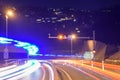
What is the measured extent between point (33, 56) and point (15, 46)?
47.7 m

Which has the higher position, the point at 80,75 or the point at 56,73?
the point at 56,73

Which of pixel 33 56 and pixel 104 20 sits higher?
pixel 104 20

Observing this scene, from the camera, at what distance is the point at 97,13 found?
362ft

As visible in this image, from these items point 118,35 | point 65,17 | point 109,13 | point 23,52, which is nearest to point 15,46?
point 23,52

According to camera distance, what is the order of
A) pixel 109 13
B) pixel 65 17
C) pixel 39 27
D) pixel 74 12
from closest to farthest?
1. pixel 109 13
2. pixel 74 12
3. pixel 65 17
4. pixel 39 27

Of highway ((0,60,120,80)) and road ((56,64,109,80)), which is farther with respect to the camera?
highway ((0,60,120,80))

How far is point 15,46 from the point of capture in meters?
75.9

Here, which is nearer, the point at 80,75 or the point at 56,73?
the point at 56,73

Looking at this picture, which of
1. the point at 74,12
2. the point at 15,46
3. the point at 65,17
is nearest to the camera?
the point at 15,46

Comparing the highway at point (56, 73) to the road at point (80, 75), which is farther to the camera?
the highway at point (56, 73)

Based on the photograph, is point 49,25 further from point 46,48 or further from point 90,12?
point 90,12

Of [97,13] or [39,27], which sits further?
[39,27]

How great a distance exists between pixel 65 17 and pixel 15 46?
72619 mm

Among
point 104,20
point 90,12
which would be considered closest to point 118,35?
point 104,20
